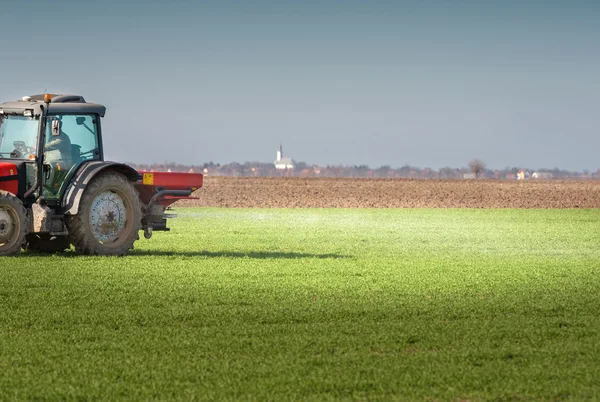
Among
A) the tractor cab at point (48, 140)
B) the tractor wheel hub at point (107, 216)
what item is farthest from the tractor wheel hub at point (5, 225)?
the tractor wheel hub at point (107, 216)

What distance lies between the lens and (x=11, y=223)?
1412 cm

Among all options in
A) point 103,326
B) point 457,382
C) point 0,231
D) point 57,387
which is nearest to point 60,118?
point 0,231

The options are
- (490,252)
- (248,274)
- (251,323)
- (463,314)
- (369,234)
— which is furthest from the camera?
(369,234)

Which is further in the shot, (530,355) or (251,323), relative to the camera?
(251,323)

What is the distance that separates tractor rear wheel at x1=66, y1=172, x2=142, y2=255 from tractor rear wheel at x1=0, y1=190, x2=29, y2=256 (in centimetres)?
79

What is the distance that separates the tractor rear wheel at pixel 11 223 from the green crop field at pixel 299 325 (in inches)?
8.9

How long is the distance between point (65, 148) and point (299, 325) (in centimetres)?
745

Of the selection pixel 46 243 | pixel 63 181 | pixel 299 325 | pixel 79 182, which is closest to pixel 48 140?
pixel 63 181

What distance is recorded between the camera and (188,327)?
8.69 metres

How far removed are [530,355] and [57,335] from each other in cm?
411

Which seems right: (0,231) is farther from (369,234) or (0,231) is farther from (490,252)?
→ (369,234)

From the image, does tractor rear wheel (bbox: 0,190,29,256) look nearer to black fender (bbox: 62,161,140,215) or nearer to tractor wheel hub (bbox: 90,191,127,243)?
black fender (bbox: 62,161,140,215)

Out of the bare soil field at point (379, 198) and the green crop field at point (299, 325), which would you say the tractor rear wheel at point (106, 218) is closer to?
the green crop field at point (299, 325)

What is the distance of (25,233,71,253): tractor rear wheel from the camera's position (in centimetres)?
1573
